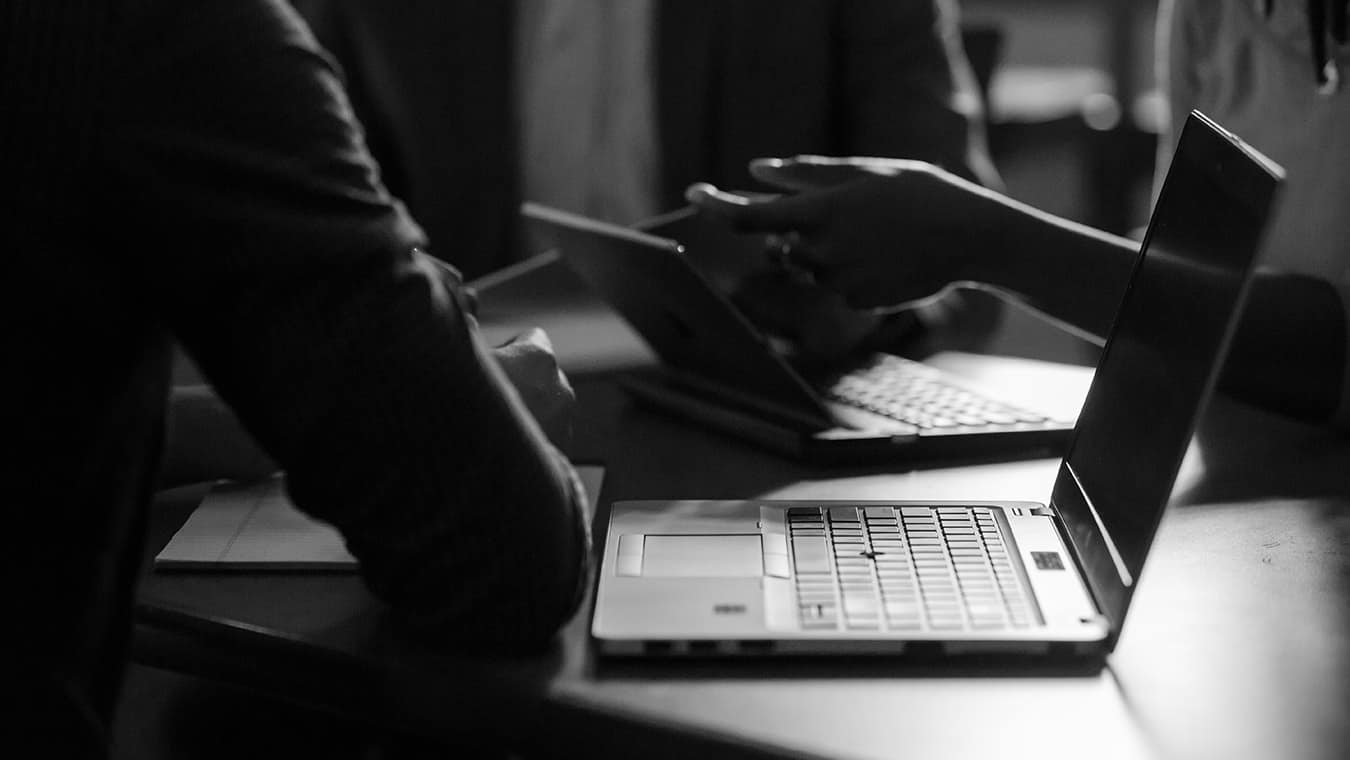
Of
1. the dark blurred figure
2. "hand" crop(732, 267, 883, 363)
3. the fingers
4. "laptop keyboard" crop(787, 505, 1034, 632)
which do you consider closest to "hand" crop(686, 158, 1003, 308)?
the fingers

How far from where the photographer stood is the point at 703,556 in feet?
2.37

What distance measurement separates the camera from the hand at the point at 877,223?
980mm

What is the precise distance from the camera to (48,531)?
0.58 meters

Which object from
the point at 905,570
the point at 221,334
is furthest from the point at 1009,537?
the point at 221,334

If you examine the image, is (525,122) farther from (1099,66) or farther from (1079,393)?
(1099,66)

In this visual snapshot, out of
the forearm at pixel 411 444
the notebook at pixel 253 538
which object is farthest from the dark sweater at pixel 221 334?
the notebook at pixel 253 538

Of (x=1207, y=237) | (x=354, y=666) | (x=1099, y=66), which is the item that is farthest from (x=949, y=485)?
(x=1099, y=66)

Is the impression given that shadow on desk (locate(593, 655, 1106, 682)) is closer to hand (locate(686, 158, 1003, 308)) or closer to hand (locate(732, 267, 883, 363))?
hand (locate(686, 158, 1003, 308))

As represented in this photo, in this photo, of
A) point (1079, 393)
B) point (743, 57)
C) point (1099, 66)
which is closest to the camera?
point (1079, 393)

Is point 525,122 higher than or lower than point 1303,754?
lower

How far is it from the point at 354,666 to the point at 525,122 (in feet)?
4.87

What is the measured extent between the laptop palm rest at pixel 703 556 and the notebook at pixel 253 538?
12 cm

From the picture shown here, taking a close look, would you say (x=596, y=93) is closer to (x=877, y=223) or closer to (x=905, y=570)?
(x=877, y=223)

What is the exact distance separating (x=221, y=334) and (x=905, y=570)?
0.37 meters
